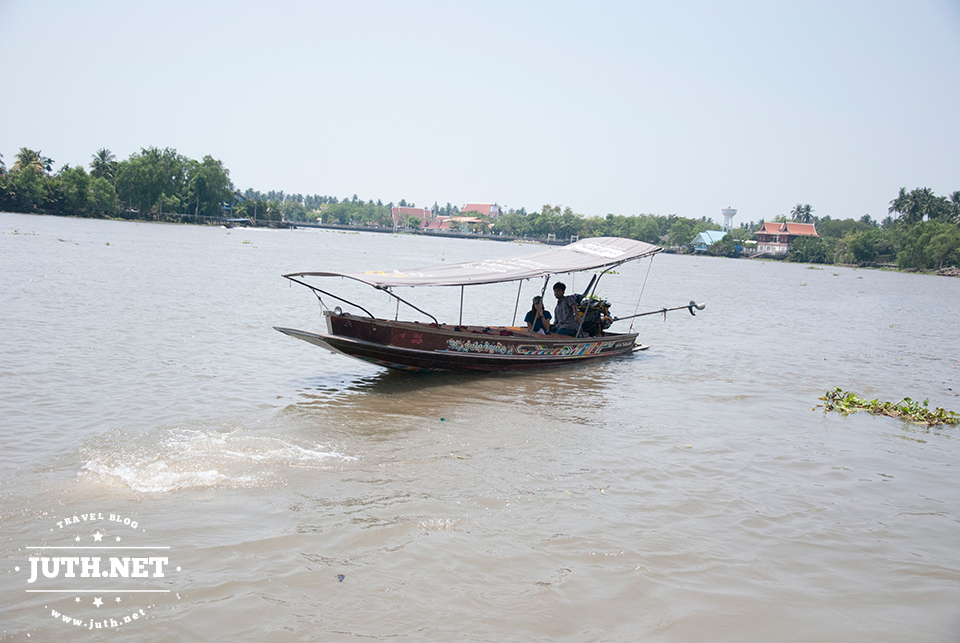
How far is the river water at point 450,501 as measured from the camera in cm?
449

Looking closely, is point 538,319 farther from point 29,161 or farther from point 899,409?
point 29,161

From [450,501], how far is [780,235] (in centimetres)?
12746

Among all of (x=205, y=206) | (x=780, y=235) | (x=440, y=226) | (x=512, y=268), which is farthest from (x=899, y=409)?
(x=440, y=226)

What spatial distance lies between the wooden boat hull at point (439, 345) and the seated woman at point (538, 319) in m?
0.21

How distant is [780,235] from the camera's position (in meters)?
120

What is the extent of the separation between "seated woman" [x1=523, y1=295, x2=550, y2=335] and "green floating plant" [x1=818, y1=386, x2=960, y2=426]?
17.8 ft

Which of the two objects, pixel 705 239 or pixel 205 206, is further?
pixel 705 239

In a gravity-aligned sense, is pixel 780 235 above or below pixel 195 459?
above

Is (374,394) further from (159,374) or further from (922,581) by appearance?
(922,581)

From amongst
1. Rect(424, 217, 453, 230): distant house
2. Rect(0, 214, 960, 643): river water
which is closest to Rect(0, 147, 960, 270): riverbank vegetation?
Rect(424, 217, 453, 230): distant house
